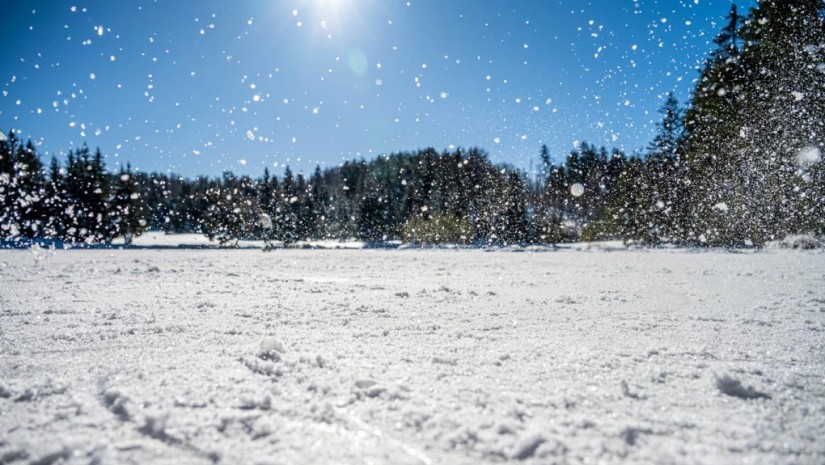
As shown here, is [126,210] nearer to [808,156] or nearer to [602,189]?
[808,156]

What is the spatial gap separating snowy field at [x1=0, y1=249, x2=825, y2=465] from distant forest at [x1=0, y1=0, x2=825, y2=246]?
14.5 metres

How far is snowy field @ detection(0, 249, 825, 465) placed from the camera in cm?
145

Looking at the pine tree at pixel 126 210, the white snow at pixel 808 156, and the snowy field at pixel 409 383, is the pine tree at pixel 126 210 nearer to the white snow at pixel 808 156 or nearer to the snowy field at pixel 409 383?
the snowy field at pixel 409 383

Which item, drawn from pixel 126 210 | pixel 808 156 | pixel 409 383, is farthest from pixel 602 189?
pixel 409 383

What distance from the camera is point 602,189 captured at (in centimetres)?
6838

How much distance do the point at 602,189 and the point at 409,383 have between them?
74548mm

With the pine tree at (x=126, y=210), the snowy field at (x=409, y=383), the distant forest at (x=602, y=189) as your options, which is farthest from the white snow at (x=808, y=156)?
the pine tree at (x=126, y=210)

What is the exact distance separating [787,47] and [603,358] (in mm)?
19515

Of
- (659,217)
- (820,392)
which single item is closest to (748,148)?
(659,217)

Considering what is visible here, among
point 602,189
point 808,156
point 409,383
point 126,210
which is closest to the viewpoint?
point 409,383

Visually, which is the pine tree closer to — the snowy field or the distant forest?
the distant forest

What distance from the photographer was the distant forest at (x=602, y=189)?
47.5ft

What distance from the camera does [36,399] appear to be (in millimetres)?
1838

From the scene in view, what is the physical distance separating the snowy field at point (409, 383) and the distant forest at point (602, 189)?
1446cm
